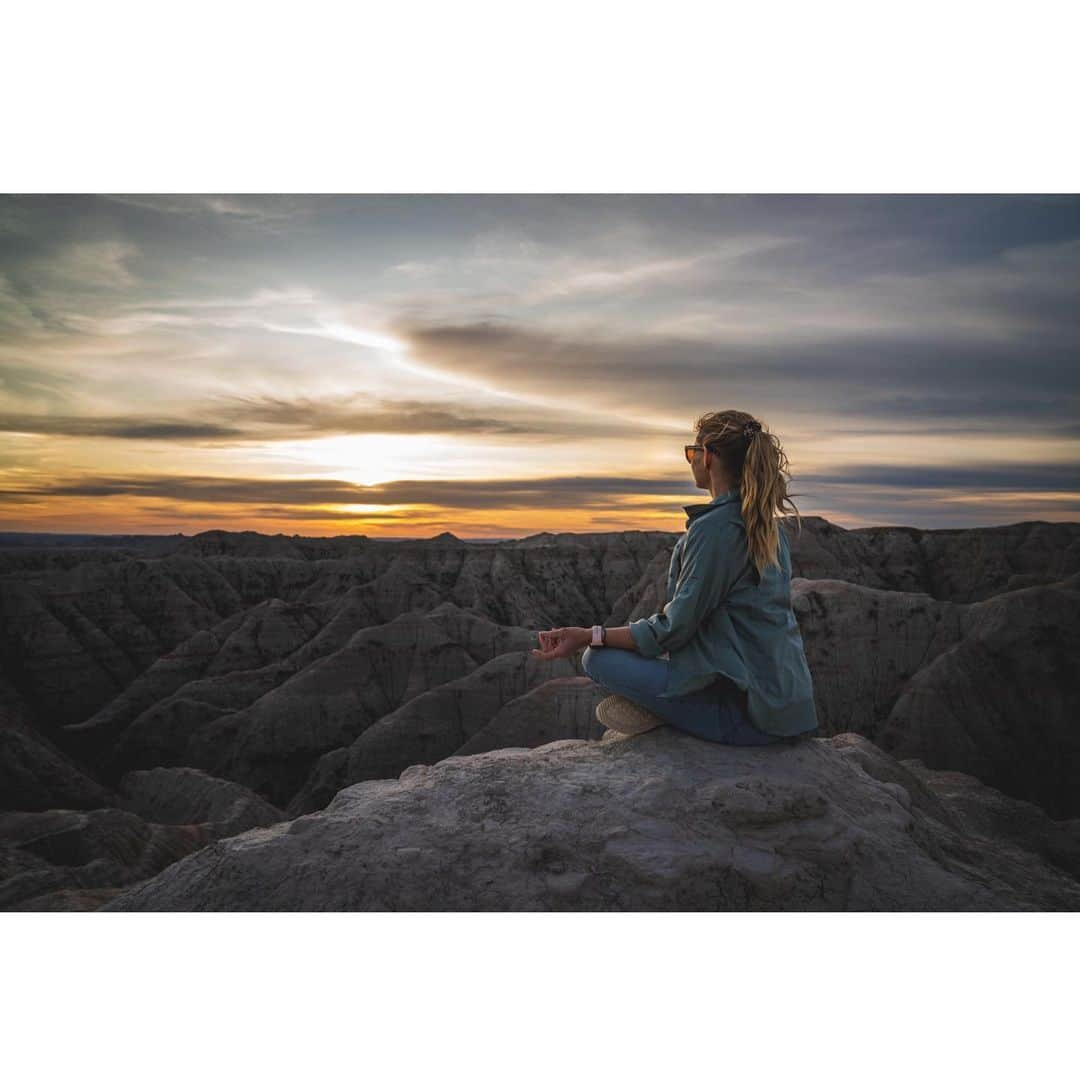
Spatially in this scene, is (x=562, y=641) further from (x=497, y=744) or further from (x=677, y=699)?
(x=497, y=744)

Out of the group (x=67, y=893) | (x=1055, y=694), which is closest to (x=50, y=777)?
(x=67, y=893)

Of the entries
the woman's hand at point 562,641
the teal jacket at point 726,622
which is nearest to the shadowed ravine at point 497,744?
the teal jacket at point 726,622

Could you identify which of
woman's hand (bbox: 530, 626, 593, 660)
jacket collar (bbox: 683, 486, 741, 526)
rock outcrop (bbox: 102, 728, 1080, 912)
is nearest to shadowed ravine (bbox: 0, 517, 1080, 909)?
rock outcrop (bbox: 102, 728, 1080, 912)

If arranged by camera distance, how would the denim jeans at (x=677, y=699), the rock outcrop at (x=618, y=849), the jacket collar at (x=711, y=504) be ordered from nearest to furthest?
the rock outcrop at (x=618, y=849), the jacket collar at (x=711, y=504), the denim jeans at (x=677, y=699)

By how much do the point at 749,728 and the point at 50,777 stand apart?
16654 mm

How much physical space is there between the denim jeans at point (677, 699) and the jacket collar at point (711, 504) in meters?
0.62

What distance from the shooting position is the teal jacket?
3055 millimetres

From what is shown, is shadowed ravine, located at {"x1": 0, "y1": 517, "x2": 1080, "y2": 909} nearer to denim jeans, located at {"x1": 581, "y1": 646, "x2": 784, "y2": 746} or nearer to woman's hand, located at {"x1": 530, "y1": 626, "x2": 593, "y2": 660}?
denim jeans, located at {"x1": 581, "y1": 646, "x2": 784, "y2": 746}

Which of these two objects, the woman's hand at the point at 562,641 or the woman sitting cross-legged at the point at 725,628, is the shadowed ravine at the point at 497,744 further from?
the woman's hand at the point at 562,641

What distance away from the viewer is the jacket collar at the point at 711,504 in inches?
123

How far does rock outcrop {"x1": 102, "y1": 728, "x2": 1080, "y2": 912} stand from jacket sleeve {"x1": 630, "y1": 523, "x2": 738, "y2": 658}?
24.7 inches

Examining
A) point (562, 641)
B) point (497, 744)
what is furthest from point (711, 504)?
point (497, 744)

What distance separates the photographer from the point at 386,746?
1934cm

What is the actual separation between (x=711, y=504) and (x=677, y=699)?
0.86 metres
